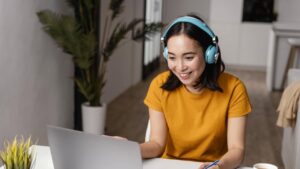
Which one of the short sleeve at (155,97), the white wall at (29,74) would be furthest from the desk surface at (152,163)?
Result: the white wall at (29,74)

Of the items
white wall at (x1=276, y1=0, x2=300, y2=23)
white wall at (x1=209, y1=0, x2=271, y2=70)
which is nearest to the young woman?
white wall at (x1=276, y1=0, x2=300, y2=23)

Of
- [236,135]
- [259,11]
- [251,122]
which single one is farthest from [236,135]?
[259,11]

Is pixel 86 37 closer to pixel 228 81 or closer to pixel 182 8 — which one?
pixel 228 81

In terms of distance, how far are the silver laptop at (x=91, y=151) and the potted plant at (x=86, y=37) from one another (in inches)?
88.0

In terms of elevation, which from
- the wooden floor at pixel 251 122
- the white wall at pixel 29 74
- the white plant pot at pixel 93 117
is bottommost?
the wooden floor at pixel 251 122

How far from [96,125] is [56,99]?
395 millimetres

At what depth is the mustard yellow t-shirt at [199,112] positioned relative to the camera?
190 centimetres

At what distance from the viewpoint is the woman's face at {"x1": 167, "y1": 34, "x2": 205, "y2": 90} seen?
1723 millimetres

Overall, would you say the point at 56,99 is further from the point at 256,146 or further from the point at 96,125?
the point at 256,146

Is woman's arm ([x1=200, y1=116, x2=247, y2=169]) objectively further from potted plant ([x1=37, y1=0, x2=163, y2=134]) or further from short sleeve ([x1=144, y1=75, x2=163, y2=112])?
potted plant ([x1=37, y1=0, x2=163, y2=134])

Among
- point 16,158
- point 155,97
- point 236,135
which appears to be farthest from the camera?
point 155,97

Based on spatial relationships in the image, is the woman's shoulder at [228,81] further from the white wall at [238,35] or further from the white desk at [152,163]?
the white wall at [238,35]

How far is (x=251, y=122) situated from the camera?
5078 millimetres

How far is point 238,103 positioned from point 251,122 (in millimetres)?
3301
